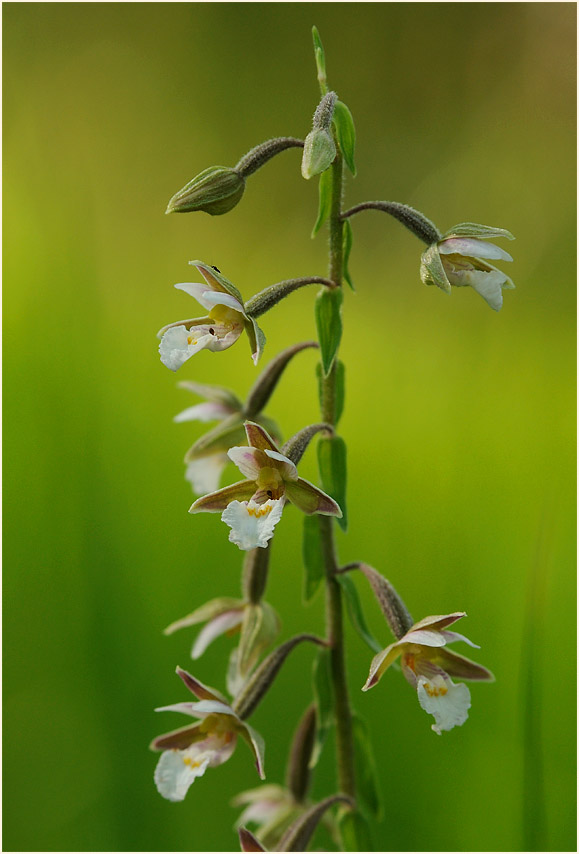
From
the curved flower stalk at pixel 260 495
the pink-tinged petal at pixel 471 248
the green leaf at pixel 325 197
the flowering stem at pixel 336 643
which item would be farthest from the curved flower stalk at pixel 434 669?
the green leaf at pixel 325 197

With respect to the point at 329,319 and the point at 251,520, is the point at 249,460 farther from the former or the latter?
the point at 329,319

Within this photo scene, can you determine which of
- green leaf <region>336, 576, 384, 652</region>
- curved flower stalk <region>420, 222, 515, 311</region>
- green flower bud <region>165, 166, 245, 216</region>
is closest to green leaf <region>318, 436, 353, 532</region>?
green leaf <region>336, 576, 384, 652</region>

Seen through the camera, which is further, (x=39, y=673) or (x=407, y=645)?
(x=39, y=673)

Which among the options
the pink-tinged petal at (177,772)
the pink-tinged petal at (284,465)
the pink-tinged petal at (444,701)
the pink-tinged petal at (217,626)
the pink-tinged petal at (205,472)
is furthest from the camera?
the pink-tinged petal at (205,472)

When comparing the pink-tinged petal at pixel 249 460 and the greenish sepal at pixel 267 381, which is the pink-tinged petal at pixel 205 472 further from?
the pink-tinged petal at pixel 249 460

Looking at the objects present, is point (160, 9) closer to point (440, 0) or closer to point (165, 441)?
point (440, 0)

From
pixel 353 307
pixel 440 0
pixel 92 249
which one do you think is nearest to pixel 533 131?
pixel 440 0
